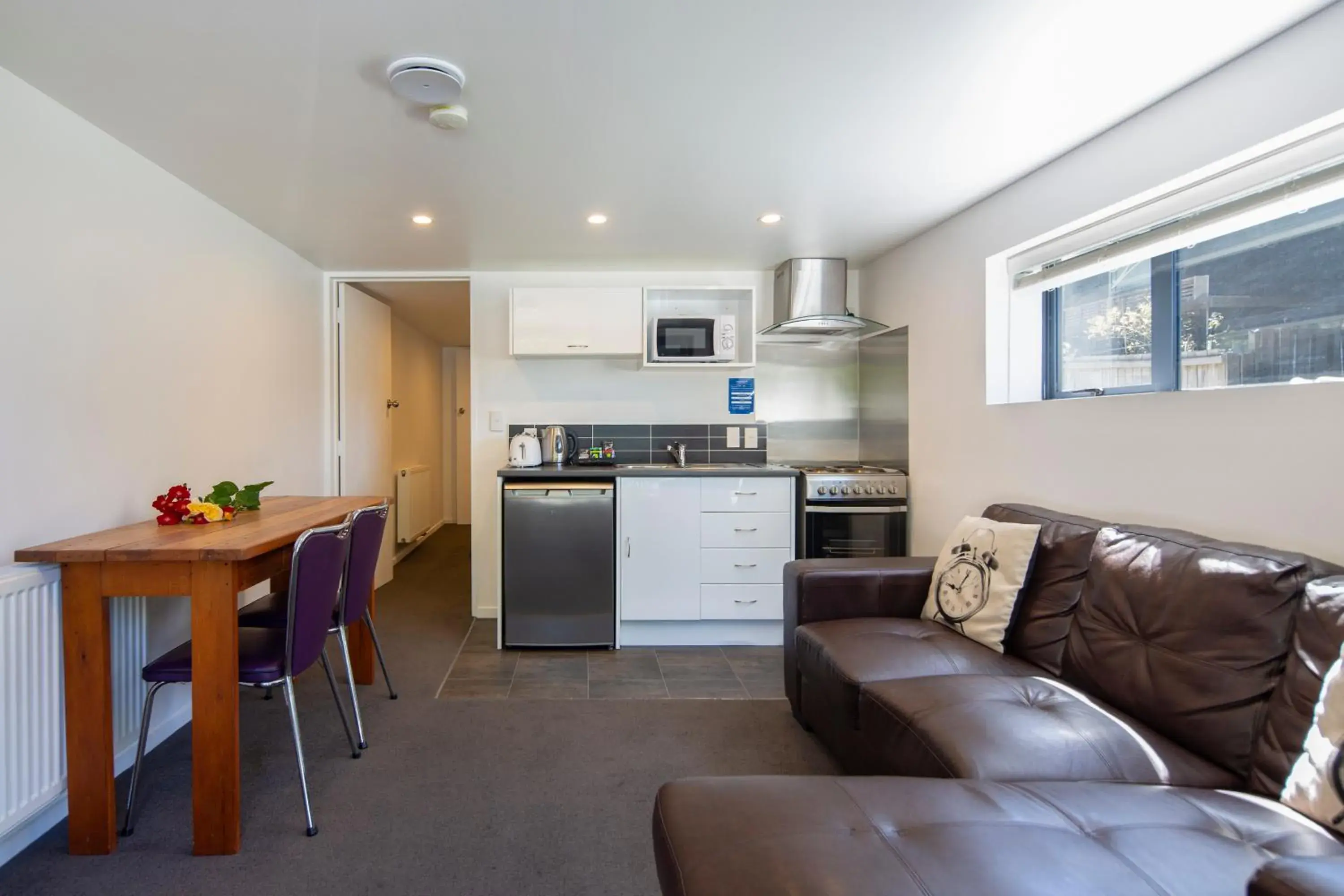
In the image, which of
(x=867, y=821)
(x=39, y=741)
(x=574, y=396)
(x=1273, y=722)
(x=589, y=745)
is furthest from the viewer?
(x=574, y=396)

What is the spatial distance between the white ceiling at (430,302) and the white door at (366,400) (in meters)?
0.10

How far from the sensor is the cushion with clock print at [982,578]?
199 cm

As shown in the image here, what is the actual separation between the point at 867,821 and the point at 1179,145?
2.09 m

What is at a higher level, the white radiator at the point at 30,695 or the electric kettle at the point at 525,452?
the electric kettle at the point at 525,452

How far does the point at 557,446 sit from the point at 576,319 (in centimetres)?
76

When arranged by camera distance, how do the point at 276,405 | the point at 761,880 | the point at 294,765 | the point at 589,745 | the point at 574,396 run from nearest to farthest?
the point at 761,880 → the point at 294,765 → the point at 589,745 → the point at 276,405 → the point at 574,396

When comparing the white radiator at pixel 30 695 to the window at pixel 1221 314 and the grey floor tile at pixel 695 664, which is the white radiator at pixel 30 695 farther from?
the window at pixel 1221 314

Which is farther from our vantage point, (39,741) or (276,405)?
(276,405)

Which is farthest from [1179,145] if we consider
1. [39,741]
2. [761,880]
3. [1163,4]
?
[39,741]

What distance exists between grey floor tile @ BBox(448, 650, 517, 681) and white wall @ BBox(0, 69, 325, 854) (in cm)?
107

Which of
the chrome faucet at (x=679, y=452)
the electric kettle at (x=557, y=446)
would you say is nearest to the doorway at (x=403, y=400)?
the electric kettle at (x=557, y=446)

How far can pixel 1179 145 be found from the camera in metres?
1.80

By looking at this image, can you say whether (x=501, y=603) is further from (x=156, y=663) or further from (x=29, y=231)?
(x=29, y=231)

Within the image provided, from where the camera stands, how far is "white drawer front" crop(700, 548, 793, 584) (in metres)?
3.31
